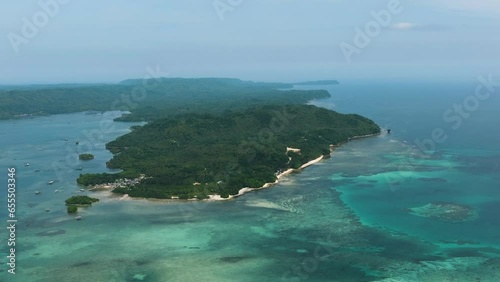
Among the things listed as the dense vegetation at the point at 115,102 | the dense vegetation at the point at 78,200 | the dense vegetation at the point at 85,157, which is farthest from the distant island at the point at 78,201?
the dense vegetation at the point at 115,102

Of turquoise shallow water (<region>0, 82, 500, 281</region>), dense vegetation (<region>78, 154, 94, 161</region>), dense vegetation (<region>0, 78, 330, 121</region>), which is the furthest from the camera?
dense vegetation (<region>0, 78, 330, 121</region>)

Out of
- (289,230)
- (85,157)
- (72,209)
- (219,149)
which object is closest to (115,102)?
(85,157)

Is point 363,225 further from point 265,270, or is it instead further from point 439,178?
point 439,178

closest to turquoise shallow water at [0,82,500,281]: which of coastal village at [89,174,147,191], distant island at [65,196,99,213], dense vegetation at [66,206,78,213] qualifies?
dense vegetation at [66,206,78,213]

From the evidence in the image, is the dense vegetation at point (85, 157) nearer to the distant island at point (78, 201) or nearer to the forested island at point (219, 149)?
the forested island at point (219, 149)

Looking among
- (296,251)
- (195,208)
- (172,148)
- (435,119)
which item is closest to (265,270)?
(296,251)

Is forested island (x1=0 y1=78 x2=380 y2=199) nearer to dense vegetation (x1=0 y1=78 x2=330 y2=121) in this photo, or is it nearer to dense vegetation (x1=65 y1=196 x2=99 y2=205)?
dense vegetation (x1=65 y1=196 x2=99 y2=205)
